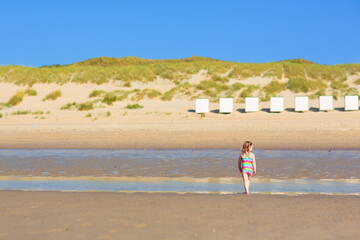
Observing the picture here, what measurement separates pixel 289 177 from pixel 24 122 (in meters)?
17.7

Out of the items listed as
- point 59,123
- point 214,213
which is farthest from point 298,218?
point 59,123

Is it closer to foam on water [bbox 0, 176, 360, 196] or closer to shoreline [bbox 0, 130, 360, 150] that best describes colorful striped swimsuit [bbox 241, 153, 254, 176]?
foam on water [bbox 0, 176, 360, 196]

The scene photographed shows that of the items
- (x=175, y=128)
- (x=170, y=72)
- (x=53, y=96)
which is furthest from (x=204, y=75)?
(x=175, y=128)

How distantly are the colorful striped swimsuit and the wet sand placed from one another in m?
0.74

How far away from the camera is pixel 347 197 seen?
6930 mm

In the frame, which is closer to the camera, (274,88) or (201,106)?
(201,106)

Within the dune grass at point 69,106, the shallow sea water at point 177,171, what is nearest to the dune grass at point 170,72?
the dune grass at point 69,106

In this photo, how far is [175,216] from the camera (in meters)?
5.65

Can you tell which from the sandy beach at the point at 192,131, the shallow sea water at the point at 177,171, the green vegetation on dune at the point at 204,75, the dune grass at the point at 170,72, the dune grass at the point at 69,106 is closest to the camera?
the shallow sea water at the point at 177,171

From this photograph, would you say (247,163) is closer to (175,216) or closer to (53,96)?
(175,216)

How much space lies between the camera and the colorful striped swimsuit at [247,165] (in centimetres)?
782

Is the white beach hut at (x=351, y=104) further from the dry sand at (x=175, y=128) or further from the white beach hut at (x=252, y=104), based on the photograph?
the white beach hut at (x=252, y=104)

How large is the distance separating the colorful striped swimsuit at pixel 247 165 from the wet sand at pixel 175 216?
2.42ft

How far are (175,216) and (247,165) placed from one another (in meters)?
2.56
